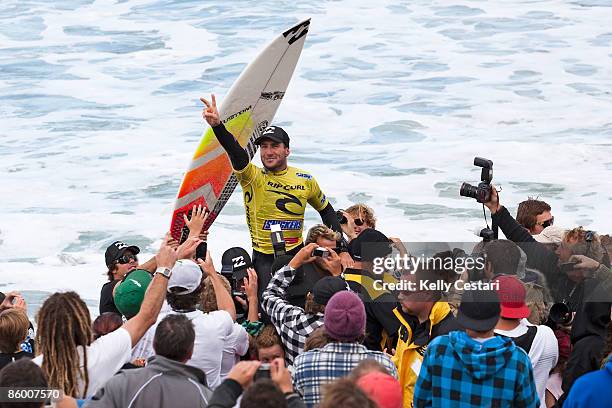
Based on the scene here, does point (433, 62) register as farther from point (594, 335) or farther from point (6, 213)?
point (594, 335)

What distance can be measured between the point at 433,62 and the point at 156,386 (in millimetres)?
16029

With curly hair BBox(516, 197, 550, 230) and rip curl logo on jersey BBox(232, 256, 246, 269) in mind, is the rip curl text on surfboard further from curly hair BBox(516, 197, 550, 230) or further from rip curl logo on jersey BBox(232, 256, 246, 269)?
curly hair BBox(516, 197, 550, 230)

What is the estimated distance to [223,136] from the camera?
583 cm

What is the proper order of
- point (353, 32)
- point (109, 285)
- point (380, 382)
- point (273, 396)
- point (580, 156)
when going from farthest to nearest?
point (353, 32) < point (580, 156) < point (109, 285) < point (380, 382) < point (273, 396)

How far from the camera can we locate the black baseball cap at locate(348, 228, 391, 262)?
501cm

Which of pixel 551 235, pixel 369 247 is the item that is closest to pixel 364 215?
pixel 369 247

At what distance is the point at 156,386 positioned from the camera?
3.26 meters

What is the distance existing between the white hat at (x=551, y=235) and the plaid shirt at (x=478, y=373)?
198cm

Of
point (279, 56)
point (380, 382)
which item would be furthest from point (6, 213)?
point (380, 382)

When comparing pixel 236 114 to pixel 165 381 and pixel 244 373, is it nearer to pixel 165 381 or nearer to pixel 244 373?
pixel 165 381

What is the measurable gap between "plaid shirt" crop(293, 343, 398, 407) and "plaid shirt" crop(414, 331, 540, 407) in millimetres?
179

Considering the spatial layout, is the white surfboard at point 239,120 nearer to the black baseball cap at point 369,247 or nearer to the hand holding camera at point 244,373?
the black baseball cap at point 369,247

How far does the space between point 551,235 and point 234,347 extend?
1.97 m

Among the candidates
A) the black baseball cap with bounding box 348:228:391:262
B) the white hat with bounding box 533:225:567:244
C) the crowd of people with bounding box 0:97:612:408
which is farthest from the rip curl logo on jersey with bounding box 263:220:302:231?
the white hat with bounding box 533:225:567:244
